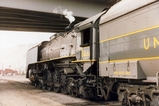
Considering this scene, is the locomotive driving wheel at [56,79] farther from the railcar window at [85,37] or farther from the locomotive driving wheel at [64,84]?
the railcar window at [85,37]

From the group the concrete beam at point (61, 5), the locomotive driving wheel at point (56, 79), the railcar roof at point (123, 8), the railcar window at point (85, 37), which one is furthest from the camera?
the concrete beam at point (61, 5)

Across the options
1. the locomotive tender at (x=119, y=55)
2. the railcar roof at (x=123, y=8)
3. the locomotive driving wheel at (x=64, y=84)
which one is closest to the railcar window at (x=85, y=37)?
the locomotive tender at (x=119, y=55)

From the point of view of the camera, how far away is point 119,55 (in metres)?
7.13

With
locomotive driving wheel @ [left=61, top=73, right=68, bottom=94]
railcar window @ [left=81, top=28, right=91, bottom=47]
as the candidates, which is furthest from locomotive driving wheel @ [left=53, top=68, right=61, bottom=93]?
railcar window @ [left=81, top=28, right=91, bottom=47]

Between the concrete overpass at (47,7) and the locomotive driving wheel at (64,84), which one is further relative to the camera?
the concrete overpass at (47,7)

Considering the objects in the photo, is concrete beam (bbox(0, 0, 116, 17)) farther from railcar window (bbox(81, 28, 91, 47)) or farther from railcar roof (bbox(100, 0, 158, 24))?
railcar roof (bbox(100, 0, 158, 24))

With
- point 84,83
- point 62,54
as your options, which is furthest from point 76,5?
point 84,83

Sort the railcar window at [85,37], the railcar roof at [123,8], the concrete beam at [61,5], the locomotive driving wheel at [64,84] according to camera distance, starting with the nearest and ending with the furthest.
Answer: the railcar roof at [123,8], the railcar window at [85,37], the locomotive driving wheel at [64,84], the concrete beam at [61,5]

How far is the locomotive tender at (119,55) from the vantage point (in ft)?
19.2

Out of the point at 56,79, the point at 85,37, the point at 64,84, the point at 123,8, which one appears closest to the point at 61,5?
the point at 56,79

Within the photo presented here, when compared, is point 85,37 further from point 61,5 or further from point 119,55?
point 61,5

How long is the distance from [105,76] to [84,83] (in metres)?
1.97

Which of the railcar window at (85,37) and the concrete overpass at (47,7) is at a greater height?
the concrete overpass at (47,7)

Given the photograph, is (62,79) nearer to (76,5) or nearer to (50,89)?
(50,89)
